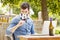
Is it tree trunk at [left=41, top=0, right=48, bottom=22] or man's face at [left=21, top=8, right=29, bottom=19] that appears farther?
tree trunk at [left=41, top=0, right=48, bottom=22]

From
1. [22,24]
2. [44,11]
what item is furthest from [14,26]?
[44,11]

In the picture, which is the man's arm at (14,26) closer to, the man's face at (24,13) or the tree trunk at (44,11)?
the man's face at (24,13)

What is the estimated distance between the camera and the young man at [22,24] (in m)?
3.73

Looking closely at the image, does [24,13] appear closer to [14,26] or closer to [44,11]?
[14,26]

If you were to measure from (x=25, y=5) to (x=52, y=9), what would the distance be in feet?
13.5

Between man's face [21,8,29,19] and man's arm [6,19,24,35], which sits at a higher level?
man's face [21,8,29,19]

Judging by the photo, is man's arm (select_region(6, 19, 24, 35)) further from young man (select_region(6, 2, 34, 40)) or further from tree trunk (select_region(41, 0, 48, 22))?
tree trunk (select_region(41, 0, 48, 22))

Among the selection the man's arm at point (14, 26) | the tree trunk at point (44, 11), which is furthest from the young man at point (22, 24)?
the tree trunk at point (44, 11)

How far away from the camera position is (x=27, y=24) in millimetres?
3988

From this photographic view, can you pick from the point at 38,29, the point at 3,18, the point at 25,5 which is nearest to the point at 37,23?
the point at 38,29

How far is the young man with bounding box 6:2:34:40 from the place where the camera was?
3729 mm

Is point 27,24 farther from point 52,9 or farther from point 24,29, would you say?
point 52,9

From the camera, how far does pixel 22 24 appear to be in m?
3.71

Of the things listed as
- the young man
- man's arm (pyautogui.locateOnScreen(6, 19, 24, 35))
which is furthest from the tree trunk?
man's arm (pyautogui.locateOnScreen(6, 19, 24, 35))
